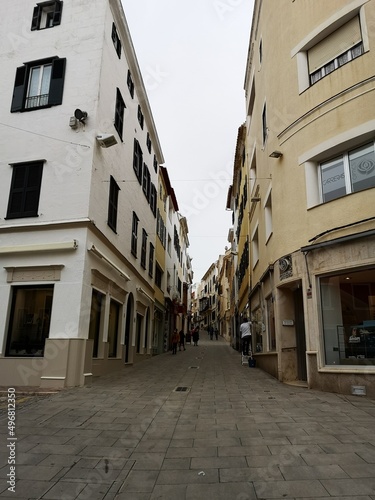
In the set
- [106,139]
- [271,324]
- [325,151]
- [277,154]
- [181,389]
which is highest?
[106,139]

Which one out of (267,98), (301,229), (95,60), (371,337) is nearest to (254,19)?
(267,98)

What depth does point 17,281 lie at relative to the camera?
1102cm

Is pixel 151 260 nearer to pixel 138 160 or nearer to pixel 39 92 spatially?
pixel 138 160

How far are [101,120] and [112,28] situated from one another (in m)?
4.14

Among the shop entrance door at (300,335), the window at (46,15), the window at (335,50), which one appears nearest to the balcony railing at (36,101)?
the window at (46,15)

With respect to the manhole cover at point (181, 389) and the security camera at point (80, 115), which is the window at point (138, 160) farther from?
the manhole cover at point (181, 389)

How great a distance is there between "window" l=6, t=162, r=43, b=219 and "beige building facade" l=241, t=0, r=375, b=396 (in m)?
7.33

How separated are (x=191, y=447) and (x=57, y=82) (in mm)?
11819

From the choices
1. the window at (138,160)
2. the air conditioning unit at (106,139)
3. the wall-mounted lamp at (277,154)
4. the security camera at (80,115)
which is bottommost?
the wall-mounted lamp at (277,154)

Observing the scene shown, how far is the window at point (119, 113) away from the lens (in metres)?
14.7

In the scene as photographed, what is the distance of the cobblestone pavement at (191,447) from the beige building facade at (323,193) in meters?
1.48

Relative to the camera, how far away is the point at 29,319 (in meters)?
10.9

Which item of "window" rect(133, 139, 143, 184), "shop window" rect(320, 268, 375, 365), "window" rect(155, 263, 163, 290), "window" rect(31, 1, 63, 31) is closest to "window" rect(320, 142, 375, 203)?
"shop window" rect(320, 268, 375, 365)

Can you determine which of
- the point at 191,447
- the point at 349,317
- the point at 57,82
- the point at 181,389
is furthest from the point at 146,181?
the point at 191,447
